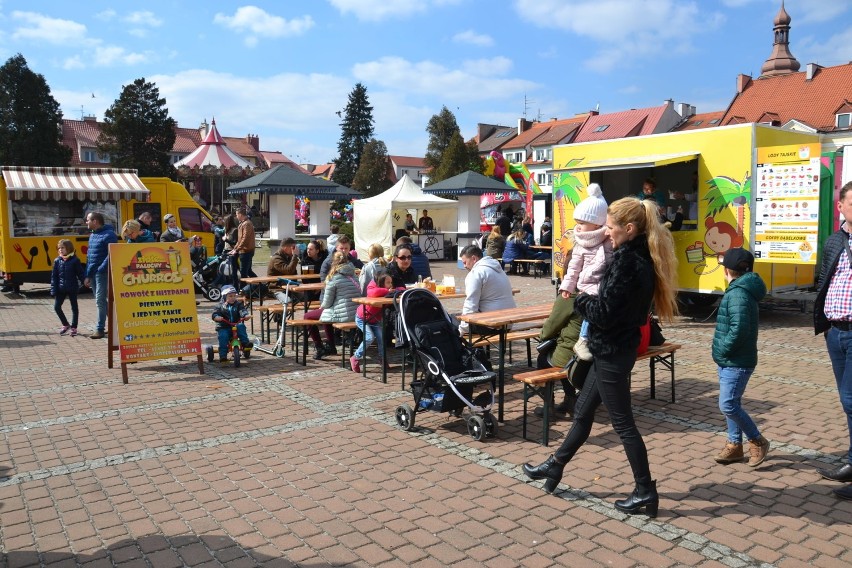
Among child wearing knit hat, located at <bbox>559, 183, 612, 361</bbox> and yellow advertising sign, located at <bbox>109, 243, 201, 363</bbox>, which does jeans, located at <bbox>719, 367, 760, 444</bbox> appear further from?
yellow advertising sign, located at <bbox>109, 243, 201, 363</bbox>

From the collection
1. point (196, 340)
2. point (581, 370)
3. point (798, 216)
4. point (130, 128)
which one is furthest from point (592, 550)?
point (130, 128)

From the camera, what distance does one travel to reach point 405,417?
564cm

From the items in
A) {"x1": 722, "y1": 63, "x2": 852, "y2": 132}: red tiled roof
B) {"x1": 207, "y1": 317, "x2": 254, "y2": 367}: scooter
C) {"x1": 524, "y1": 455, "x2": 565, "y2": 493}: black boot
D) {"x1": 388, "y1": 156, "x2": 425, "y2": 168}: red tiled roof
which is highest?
{"x1": 388, "y1": 156, "x2": 425, "y2": 168}: red tiled roof

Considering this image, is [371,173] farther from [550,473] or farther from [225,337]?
[550,473]

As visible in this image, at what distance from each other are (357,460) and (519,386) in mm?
2514

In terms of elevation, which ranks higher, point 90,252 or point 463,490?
point 90,252

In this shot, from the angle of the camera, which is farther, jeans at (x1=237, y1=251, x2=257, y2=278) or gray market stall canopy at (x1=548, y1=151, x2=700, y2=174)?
jeans at (x1=237, y1=251, x2=257, y2=278)

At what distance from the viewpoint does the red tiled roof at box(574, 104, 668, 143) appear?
66.8 metres

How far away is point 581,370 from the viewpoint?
181 inches

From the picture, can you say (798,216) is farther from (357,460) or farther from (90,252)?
(90,252)

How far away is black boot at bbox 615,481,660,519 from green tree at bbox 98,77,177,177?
200 feet

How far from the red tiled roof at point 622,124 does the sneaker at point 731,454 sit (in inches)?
2470

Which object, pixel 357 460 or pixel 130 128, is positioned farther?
pixel 130 128

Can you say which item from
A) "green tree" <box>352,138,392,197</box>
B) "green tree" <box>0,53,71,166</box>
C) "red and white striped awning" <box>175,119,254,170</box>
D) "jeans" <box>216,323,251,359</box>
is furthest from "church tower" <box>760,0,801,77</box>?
"jeans" <box>216,323,251,359</box>
